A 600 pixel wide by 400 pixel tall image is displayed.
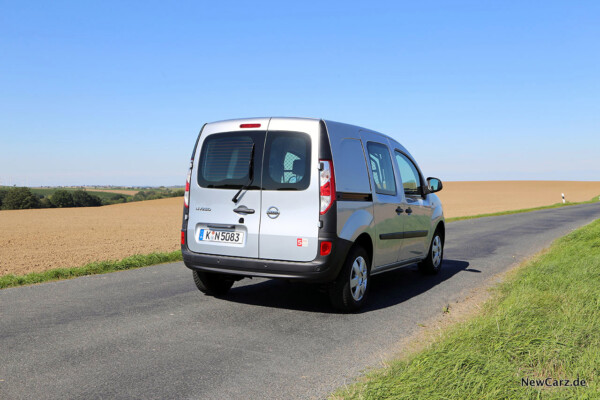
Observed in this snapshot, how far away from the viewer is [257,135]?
232 inches

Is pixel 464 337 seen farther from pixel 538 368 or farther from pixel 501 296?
pixel 501 296

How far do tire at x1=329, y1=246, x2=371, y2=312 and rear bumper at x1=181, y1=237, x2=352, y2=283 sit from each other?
0.19m

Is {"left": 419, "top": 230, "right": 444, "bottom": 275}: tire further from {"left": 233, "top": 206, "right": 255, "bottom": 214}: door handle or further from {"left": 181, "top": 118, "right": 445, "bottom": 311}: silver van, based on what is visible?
{"left": 233, "top": 206, "right": 255, "bottom": 214}: door handle

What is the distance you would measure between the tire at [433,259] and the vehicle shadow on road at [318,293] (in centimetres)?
11

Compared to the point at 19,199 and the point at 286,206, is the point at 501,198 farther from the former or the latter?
the point at 286,206

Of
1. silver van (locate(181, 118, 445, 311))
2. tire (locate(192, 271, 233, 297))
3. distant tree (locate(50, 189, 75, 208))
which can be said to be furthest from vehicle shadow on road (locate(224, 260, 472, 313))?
distant tree (locate(50, 189, 75, 208))

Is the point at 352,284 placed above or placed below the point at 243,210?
below

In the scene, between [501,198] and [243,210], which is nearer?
[243,210]

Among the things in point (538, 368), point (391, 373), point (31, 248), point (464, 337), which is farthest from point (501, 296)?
point (31, 248)

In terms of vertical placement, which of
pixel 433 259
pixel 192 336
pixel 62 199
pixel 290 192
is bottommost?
pixel 192 336

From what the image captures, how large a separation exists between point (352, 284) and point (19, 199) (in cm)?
4964

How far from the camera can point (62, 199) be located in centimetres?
5166

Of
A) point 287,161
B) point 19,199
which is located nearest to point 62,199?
point 19,199

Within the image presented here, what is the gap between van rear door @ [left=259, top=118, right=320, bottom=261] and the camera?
5535 mm
